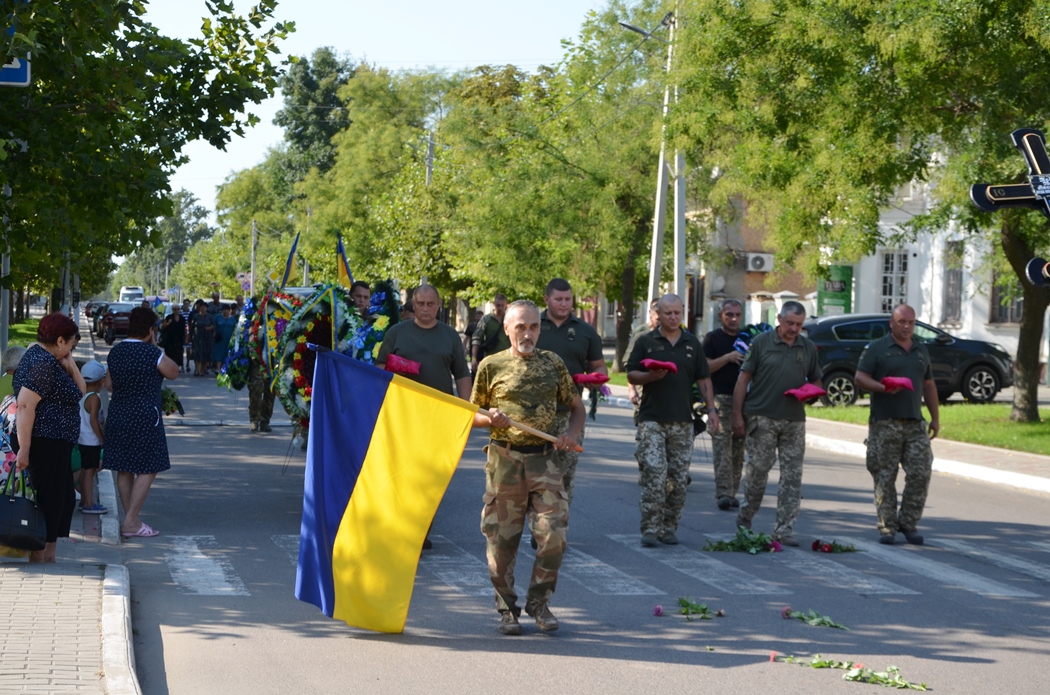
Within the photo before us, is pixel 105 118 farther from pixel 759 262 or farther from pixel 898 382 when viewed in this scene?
pixel 759 262

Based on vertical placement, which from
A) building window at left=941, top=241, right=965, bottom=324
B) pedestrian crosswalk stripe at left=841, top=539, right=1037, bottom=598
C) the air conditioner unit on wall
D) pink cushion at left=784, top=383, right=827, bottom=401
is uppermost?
the air conditioner unit on wall

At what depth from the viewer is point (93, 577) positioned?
8406 mm

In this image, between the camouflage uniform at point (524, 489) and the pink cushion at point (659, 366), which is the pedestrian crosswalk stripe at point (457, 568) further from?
the pink cushion at point (659, 366)

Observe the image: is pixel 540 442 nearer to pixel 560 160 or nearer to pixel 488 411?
pixel 488 411

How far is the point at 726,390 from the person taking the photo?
42.8 ft

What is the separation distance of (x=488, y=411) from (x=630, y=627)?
5.00 feet

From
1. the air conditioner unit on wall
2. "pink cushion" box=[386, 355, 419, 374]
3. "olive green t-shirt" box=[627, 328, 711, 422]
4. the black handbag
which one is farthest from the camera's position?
the air conditioner unit on wall

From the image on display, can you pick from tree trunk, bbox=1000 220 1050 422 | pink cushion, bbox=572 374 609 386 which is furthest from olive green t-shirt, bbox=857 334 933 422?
tree trunk, bbox=1000 220 1050 422

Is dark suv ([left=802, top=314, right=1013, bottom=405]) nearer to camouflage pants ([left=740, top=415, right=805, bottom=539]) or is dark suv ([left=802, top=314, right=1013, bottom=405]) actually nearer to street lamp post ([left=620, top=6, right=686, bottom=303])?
street lamp post ([left=620, top=6, right=686, bottom=303])

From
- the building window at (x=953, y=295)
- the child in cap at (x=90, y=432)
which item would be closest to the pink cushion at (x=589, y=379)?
the child in cap at (x=90, y=432)

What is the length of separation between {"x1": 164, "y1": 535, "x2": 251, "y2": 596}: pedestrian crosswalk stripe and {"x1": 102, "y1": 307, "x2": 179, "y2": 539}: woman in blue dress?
0.54m

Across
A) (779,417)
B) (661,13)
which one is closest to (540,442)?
(779,417)

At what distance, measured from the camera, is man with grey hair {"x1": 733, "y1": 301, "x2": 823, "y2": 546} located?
431 inches

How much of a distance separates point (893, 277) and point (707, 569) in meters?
31.5
